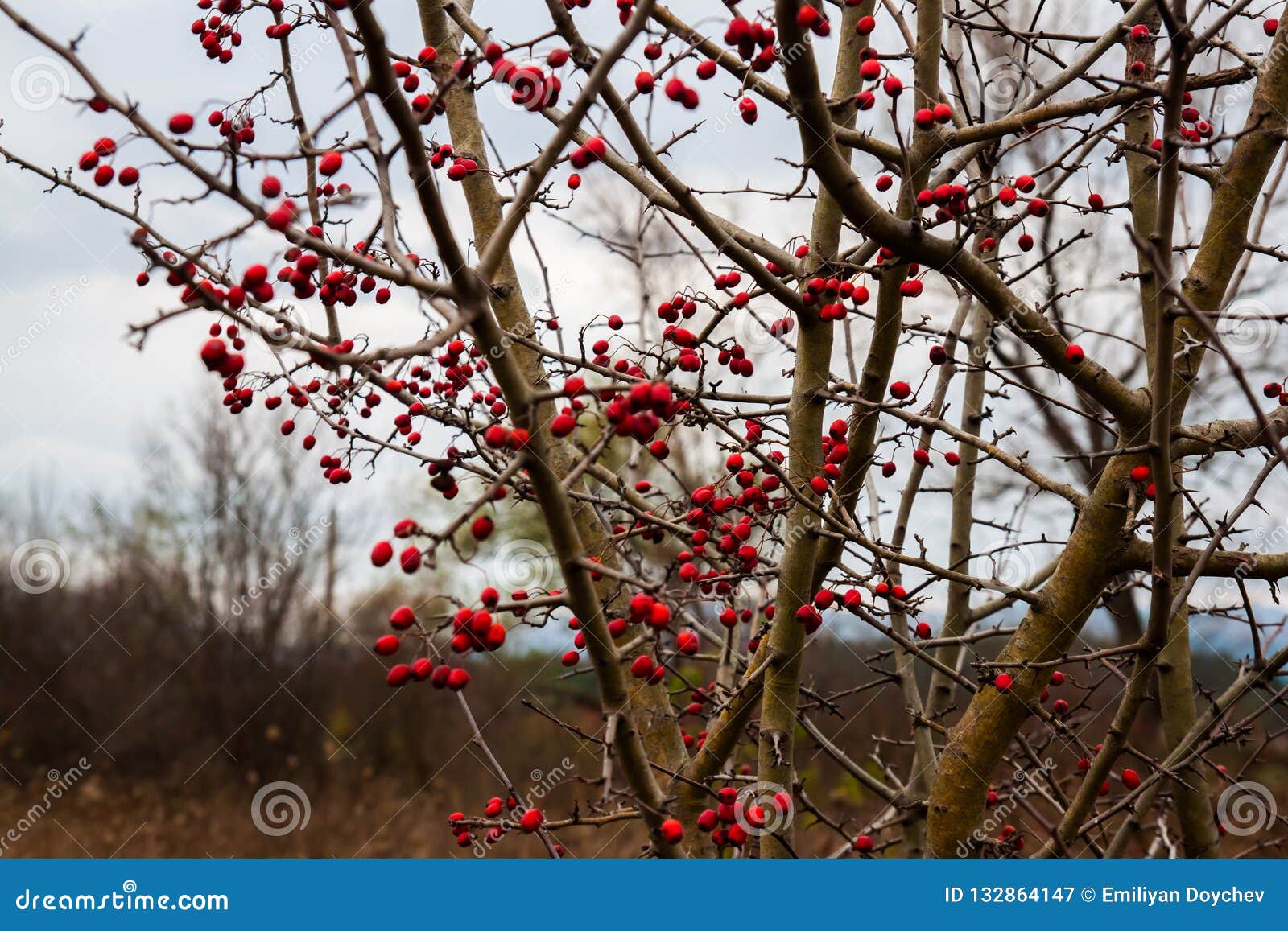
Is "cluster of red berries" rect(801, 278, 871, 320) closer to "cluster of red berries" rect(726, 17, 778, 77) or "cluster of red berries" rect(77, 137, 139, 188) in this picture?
"cluster of red berries" rect(726, 17, 778, 77)

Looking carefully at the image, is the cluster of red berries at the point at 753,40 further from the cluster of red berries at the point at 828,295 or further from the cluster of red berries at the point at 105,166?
the cluster of red berries at the point at 105,166

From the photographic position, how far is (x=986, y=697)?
312 centimetres

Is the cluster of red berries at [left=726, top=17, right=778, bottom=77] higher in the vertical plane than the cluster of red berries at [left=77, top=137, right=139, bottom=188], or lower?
higher

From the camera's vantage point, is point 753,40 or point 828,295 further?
point 828,295

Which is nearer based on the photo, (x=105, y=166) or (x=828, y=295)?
(x=105, y=166)

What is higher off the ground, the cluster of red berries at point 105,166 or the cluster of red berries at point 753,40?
the cluster of red berries at point 753,40

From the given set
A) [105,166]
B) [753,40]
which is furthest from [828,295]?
[105,166]

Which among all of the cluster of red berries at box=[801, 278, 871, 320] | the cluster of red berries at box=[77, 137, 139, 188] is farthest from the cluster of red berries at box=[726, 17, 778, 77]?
the cluster of red berries at box=[77, 137, 139, 188]

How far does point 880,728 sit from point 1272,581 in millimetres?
8183

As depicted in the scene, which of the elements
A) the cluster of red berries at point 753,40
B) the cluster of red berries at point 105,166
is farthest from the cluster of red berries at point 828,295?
the cluster of red berries at point 105,166

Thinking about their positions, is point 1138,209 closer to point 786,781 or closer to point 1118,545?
point 1118,545

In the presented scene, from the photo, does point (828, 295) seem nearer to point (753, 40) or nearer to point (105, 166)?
point (753, 40)

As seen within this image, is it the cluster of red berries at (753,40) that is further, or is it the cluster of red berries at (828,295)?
the cluster of red berries at (828,295)

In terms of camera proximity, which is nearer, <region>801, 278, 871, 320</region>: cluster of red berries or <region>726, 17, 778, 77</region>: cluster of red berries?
<region>726, 17, 778, 77</region>: cluster of red berries
